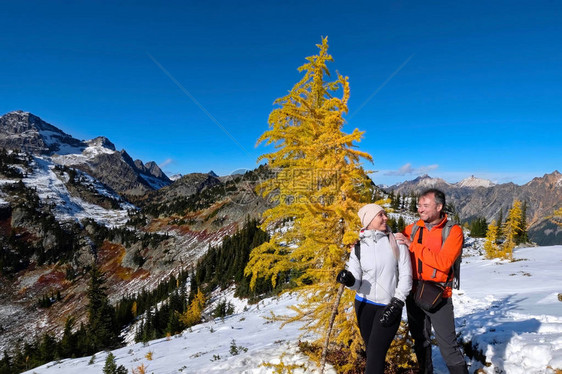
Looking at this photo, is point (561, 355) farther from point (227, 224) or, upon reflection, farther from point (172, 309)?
point (227, 224)

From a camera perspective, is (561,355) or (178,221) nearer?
(561,355)

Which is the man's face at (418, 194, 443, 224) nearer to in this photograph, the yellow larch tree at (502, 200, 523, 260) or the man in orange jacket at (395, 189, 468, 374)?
the man in orange jacket at (395, 189, 468, 374)

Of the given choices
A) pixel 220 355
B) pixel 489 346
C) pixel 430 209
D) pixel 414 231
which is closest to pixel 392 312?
pixel 414 231

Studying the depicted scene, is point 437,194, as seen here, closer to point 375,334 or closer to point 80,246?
point 375,334

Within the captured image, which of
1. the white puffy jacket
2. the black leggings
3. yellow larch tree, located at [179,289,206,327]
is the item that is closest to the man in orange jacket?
the white puffy jacket

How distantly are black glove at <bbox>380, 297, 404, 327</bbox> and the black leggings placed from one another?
14 centimetres

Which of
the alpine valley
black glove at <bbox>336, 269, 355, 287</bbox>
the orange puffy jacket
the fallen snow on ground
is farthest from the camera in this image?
the alpine valley

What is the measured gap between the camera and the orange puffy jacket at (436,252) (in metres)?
4.04

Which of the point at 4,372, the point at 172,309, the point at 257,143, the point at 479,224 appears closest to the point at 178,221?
the point at 172,309

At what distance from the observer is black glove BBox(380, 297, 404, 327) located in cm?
380

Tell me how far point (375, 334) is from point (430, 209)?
205cm

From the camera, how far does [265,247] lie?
759cm

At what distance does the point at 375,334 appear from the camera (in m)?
4.02

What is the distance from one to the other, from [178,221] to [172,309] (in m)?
94.7
